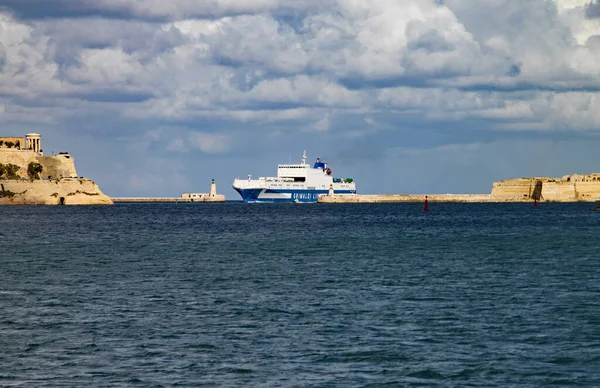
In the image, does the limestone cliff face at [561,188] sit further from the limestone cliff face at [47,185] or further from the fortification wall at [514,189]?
the limestone cliff face at [47,185]

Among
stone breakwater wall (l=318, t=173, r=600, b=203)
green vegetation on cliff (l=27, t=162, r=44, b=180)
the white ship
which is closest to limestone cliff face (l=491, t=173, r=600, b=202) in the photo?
stone breakwater wall (l=318, t=173, r=600, b=203)

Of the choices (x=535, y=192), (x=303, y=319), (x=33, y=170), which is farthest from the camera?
(x=535, y=192)

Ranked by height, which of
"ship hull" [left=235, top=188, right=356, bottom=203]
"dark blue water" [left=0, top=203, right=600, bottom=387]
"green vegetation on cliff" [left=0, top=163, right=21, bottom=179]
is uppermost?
"green vegetation on cliff" [left=0, top=163, right=21, bottom=179]

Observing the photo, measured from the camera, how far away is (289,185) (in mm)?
174750

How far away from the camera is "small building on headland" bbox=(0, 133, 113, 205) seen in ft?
509

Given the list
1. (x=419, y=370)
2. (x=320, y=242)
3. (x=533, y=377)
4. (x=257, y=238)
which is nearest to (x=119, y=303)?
(x=419, y=370)

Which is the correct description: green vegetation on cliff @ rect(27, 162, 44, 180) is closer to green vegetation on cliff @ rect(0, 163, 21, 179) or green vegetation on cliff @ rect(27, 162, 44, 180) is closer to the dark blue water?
green vegetation on cliff @ rect(0, 163, 21, 179)

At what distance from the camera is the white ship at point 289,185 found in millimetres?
175000

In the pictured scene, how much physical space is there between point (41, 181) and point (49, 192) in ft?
9.65

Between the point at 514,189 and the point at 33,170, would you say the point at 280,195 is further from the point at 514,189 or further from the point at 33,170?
the point at 514,189

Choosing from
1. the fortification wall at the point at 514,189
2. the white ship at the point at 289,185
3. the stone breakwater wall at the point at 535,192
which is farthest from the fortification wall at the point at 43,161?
the fortification wall at the point at 514,189

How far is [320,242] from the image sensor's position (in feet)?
191

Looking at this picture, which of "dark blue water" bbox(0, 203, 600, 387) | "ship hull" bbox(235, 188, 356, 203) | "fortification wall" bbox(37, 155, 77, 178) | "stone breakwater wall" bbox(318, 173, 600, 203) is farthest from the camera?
"ship hull" bbox(235, 188, 356, 203)

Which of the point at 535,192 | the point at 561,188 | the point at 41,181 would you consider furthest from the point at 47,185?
the point at 561,188
